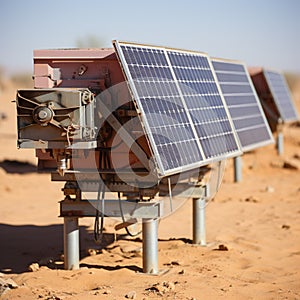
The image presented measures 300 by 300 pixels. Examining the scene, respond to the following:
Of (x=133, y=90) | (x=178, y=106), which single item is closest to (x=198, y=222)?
(x=178, y=106)

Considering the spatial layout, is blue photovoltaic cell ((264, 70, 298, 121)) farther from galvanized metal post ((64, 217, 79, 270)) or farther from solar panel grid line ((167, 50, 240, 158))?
galvanized metal post ((64, 217, 79, 270))

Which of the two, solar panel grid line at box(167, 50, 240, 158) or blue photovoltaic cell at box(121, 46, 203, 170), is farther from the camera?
solar panel grid line at box(167, 50, 240, 158)

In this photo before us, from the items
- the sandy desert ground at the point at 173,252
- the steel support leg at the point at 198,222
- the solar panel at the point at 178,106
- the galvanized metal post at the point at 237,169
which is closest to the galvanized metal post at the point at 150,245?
the sandy desert ground at the point at 173,252

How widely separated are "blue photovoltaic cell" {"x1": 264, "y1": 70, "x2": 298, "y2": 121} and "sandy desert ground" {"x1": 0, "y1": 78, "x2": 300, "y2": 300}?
11.6ft

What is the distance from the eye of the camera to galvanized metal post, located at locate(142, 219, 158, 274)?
7391 mm

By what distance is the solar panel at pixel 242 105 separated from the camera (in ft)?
33.7

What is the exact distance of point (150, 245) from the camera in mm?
7414

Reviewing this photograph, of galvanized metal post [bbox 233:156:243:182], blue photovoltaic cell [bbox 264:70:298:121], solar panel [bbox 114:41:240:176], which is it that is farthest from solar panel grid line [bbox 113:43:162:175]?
blue photovoltaic cell [bbox 264:70:298:121]

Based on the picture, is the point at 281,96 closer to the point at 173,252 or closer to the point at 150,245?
the point at 173,252

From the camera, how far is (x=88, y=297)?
21.4 ft

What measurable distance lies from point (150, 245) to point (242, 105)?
4335 mm

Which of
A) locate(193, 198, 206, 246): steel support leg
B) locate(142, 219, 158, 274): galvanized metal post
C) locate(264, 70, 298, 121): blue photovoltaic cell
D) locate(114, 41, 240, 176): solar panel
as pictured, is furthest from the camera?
locate(264, 70, 298, 121): blue photovoltaic cell

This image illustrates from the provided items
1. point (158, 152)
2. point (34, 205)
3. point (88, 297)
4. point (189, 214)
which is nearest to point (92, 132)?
point (158, 152)

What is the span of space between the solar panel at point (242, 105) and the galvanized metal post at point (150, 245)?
2822mm
